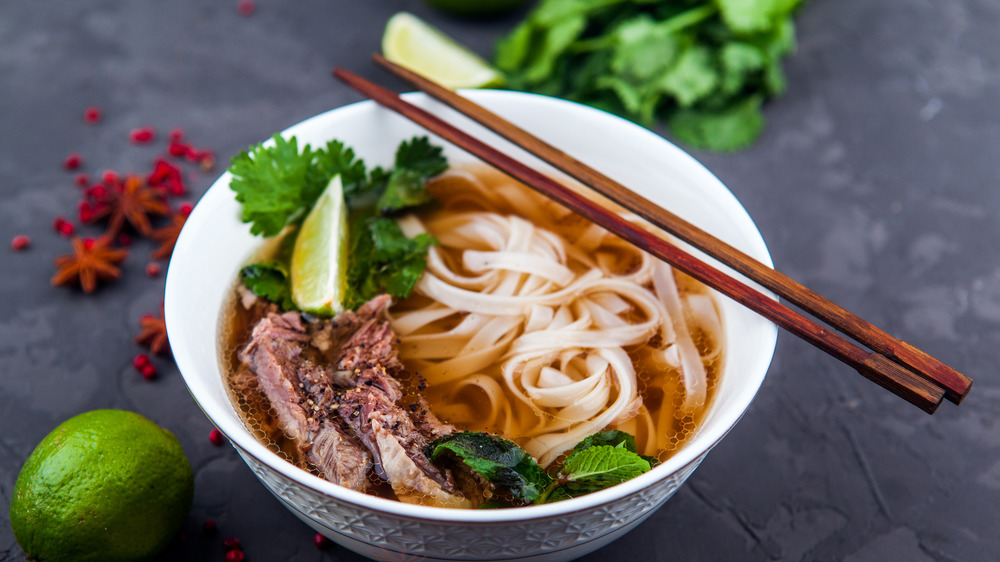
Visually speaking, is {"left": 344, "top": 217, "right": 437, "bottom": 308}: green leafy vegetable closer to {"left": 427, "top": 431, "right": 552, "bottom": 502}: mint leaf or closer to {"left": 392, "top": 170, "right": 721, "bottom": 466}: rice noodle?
{"left": 392, "top": 170, "right": 721, "bottom": 466}: rice noodle

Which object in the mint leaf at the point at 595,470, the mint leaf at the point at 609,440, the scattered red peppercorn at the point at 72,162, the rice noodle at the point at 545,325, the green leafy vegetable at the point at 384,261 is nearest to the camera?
the mint leaf at the point at 595,470

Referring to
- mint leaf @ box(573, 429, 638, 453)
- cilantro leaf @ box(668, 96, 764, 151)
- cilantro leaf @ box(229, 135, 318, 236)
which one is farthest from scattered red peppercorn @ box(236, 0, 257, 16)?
mint leaf @ box(573, 429, 638, 453)

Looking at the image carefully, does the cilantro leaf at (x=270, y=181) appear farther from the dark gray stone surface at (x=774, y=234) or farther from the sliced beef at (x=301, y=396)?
the dark gray stone surface at (x=774, y=234)

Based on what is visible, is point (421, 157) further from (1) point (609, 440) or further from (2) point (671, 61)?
(2) point (671, 61)

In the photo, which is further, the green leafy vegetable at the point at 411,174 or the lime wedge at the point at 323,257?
the green leafy vegetable at the point at 411,174

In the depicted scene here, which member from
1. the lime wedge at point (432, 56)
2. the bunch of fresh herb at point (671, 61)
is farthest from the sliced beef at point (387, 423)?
the bunch of fresh herb at point (671, 61)

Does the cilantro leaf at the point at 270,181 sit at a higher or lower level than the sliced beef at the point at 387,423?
higher
